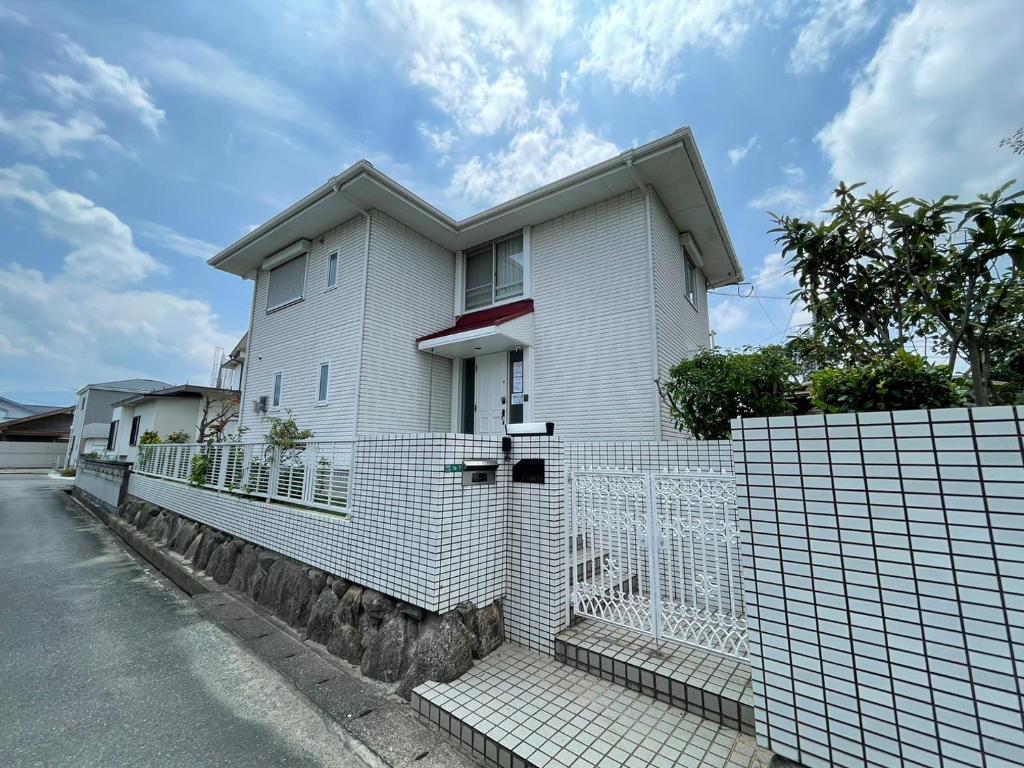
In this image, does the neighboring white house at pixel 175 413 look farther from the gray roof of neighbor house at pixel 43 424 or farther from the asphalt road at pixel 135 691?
the gray roof of neighbor house at pixel 43 424

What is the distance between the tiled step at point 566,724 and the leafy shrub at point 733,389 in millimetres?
3075

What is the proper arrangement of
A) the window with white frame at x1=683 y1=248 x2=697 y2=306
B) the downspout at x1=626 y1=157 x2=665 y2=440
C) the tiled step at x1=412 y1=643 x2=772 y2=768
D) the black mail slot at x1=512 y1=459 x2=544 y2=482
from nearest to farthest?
the tiled step at x1=412 y1=643 x2=772 y2=768, the black mail slot at x1=512 y1=459 x2=544 y2=482, the downspout at x1=626 y1=157 x2=665 y2=440, the window with white frame at x1=683 y1=248 x2=697 y2=306

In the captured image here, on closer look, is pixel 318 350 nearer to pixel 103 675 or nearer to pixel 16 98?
pixel 103 675

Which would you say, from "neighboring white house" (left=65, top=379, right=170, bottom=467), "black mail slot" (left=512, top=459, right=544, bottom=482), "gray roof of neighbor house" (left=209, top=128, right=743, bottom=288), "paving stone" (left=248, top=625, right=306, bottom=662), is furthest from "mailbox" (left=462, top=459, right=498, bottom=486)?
"neighboring white house" (left=65, top=379, right=170, bottom=467)

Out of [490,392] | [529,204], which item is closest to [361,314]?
[490,392]

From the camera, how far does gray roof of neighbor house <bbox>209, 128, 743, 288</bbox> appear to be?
6.39m

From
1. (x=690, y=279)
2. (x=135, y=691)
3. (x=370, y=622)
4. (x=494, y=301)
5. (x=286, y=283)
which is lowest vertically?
(x=135, y=691)

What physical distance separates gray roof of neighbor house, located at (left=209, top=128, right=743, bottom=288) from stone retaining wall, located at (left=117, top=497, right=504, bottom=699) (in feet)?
20.4

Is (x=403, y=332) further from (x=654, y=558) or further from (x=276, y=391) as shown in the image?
(x=654, y=558)

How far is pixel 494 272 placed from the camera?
8.70 meters

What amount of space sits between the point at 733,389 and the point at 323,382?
741cm

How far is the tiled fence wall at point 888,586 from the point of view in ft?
4.59

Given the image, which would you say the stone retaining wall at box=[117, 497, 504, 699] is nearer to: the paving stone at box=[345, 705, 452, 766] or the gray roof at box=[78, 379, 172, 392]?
the paving stone at box=[345, 705, 452, 766]

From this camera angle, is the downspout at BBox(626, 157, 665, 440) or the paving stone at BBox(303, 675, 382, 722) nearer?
the paving stone at BBox(303, 675, 382, 722)
